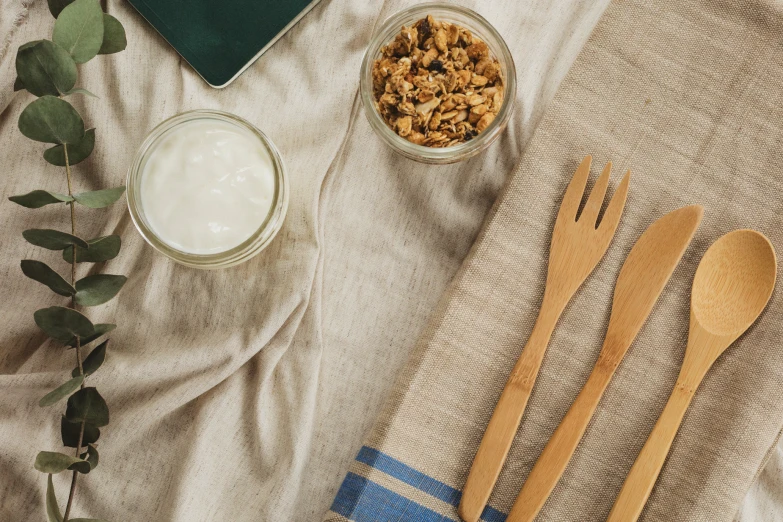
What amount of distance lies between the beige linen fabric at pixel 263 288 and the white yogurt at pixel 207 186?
0.22 feet

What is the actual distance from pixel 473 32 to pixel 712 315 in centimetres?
37

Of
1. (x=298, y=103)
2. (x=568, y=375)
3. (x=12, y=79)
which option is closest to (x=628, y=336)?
(x=568, y=375)

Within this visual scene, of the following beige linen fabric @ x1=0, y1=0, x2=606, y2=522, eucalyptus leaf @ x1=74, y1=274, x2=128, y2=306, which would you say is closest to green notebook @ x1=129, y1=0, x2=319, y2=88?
beige linen fabric @ x1=0, y1=0, x2=606, y2=522

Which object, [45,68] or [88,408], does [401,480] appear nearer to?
[88,408]

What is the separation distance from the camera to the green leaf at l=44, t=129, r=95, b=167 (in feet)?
2.11

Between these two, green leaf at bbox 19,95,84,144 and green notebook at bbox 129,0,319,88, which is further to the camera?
green notebook at bbox 129,0,319,88

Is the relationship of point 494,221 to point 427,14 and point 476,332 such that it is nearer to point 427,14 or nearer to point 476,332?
point 476,332

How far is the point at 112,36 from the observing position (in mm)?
647

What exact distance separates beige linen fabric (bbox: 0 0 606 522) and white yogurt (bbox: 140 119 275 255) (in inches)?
2.6

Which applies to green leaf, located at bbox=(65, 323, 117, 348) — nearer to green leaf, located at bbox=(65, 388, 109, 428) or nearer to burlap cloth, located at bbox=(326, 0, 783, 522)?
green leaf, located at bbox=(65, 388, 109, 428)

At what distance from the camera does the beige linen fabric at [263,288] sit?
2.38ft

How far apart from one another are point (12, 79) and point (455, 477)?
63 cm

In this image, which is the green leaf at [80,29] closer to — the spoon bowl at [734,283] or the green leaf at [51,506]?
the green leaf at [51,506]

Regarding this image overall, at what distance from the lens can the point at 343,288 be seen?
763 mm
